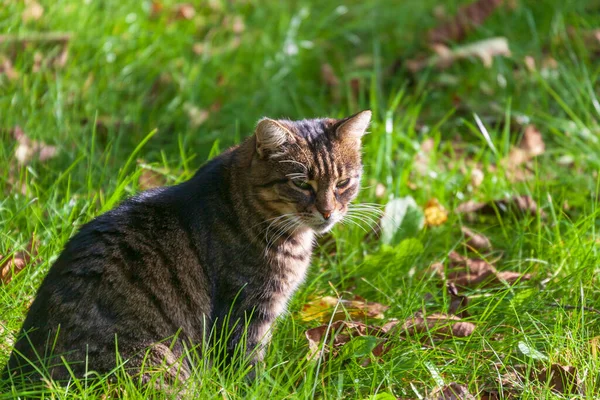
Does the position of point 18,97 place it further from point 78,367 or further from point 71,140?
point 78,367

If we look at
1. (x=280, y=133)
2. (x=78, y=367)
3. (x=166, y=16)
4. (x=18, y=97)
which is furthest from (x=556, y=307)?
(x=166, y=16)

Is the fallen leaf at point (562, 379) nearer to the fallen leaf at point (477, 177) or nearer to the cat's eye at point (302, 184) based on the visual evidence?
the cat's eye at point (302, 184)

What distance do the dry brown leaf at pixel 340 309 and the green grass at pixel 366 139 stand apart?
0.06 meters

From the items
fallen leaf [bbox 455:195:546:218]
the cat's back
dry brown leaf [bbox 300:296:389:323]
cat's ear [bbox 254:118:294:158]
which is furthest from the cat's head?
fallen leaf [bbox 455:195:546:218]

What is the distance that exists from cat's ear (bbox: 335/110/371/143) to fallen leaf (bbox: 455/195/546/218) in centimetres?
96

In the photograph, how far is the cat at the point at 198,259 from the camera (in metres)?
2.77

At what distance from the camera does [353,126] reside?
3420 millimetres

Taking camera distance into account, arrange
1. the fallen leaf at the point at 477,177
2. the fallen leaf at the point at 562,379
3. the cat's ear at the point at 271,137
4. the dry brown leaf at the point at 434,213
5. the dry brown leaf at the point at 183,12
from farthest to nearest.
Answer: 1. the dry brown leaf at the point at 183,12
2. the fallen leaf at the point at 477,177
3. the dry brown leaf at the point at 434,213
4. the cat's ear at the point at 271,137
5. the fallen leaf at the point at 562,379

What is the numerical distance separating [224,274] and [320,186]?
1.72 ft

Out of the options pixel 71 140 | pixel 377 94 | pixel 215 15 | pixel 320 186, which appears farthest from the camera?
pixel 215 15

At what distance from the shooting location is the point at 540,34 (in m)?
5.88

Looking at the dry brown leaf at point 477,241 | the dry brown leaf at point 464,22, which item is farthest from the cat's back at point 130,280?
the dry brown leaf at point 464,22

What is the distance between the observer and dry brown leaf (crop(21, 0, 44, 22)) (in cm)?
516

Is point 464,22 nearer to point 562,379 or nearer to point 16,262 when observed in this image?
point 562,379
